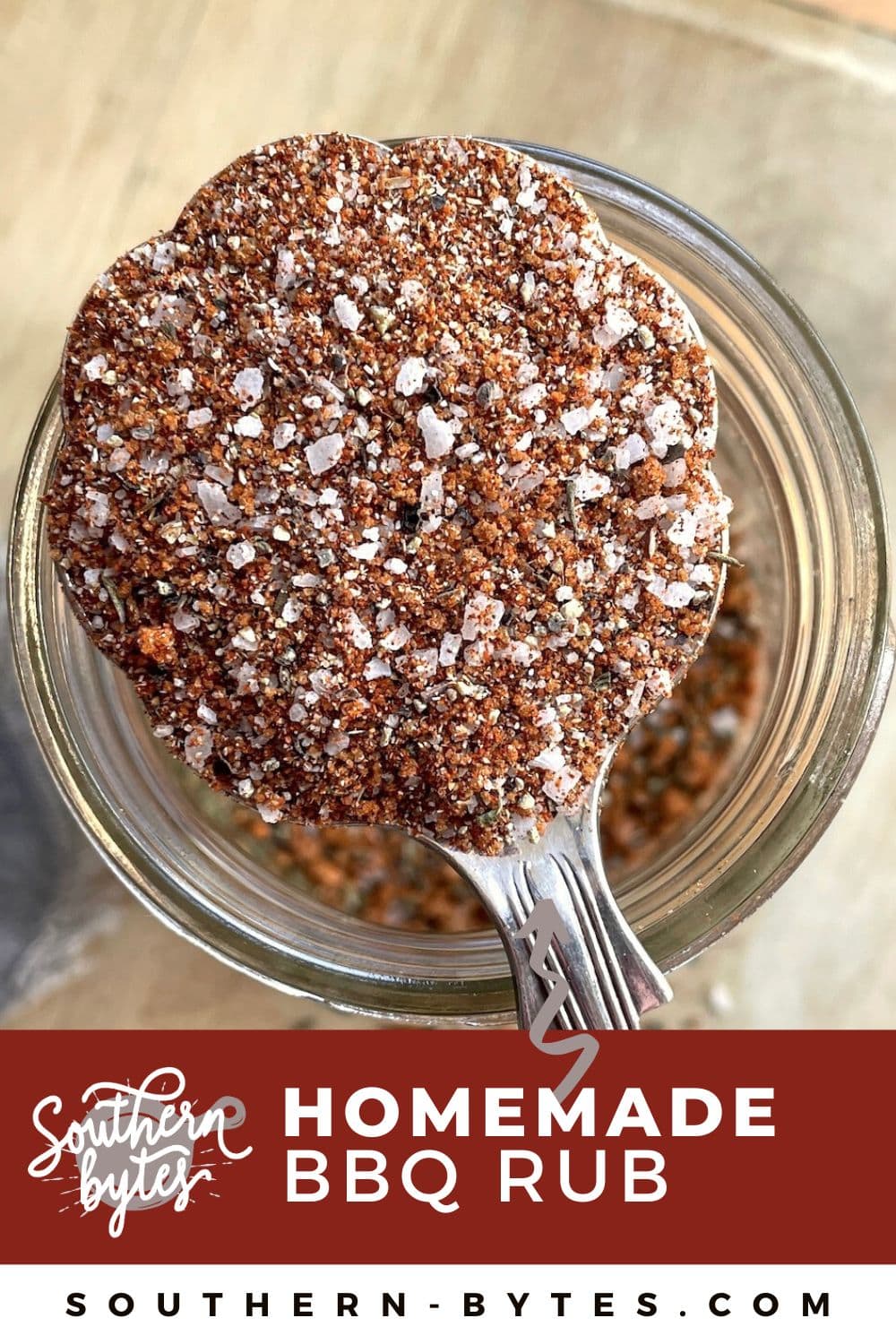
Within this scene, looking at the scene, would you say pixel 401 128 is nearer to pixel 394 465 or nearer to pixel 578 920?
pixel 394 465

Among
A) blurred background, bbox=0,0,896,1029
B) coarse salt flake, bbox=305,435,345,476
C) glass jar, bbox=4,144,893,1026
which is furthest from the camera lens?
blurred background, bbox=0,0,896,1029

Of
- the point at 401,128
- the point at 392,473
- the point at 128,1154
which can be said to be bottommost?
the point at 128,1154

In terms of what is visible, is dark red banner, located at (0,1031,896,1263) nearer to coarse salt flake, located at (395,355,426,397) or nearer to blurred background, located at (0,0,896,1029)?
blurred background, located at (0,0,896,1029)

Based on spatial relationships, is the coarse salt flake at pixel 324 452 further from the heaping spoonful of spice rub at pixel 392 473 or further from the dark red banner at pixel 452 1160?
the dark red banner at pixel 452 1160

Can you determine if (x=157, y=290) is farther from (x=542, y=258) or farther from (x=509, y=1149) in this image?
(x=509, y=1149)

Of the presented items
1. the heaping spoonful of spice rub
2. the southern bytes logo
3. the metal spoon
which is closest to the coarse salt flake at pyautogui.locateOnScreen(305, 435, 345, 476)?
the heaping spoonful of spice rub

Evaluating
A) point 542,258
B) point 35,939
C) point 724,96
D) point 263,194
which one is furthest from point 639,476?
point 35,939

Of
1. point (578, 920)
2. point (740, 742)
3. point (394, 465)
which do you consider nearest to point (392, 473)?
point (394, 465)
